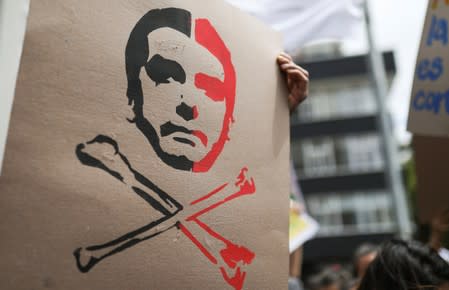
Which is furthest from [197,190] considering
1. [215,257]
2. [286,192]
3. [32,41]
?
[32,41]

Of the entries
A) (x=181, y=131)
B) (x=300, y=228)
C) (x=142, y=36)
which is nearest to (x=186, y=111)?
(x=181, y=131)

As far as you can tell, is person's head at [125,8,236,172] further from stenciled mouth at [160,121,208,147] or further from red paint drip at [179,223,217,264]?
red paint drip at [179,223,217,264]

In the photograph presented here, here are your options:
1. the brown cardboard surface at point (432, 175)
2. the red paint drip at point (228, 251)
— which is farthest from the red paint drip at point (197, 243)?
the brown cardboard surface at point (432, 175)

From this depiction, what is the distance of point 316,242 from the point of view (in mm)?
16984

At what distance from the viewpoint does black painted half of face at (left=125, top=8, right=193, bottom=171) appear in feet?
3.14

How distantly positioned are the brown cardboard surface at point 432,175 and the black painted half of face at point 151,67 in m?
0.98

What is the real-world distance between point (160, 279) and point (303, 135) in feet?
57.5

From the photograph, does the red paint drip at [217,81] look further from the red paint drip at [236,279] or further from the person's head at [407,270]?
the person's head at [407,270]

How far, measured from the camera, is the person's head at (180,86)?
0.97 metres

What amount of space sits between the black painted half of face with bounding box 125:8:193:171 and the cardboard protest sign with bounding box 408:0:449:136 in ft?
2.55

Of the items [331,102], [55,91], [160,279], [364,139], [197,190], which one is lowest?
Result: [160,279]

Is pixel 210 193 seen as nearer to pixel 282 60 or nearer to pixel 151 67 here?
pixel 151 67

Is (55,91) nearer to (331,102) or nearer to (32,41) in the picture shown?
(32,41)

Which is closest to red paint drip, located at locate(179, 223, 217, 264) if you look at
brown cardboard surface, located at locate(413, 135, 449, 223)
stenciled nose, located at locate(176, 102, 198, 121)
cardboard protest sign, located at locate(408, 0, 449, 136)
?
stenciled nose, located at locate(176, 102, 198, 121)
